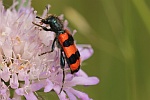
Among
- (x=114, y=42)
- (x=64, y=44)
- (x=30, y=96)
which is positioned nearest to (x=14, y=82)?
(x=30, y=96)

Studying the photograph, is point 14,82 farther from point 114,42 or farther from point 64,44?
point 114,42

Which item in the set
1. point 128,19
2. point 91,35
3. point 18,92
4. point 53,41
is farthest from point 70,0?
point 18,92

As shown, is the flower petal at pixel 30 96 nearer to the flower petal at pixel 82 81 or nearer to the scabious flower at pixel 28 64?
the scabious flower at pixel 28 64

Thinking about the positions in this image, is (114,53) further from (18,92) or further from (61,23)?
(18,92)

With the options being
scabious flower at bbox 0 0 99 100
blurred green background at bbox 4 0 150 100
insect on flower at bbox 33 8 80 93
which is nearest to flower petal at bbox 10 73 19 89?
scabious flower at bbox 0 0 99 100

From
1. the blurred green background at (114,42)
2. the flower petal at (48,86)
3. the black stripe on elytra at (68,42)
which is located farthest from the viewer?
the blurred green background at (114,42)

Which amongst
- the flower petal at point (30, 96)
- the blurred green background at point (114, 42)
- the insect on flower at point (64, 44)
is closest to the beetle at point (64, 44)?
the insect on flower at point (64, 44)

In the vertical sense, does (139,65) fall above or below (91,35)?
below
